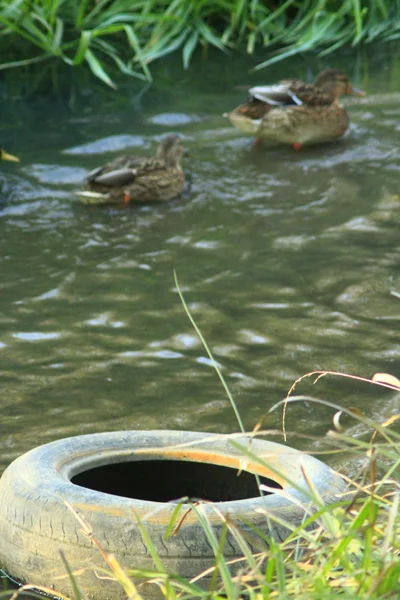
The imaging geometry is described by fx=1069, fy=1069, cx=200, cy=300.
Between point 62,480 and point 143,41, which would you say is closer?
point 62,480

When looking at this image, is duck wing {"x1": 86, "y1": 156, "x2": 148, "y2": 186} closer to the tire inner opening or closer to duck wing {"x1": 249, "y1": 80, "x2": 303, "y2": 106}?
duck wing {"x1": 249, "y1": 80, "x2": 303, "y2": 106}

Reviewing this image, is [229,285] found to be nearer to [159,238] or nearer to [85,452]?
[159,238]

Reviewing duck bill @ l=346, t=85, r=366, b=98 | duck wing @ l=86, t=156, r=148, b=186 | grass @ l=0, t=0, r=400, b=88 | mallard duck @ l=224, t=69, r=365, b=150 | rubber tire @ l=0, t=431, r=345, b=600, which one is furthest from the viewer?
grass @ l=0, t=0, r=400, b=88

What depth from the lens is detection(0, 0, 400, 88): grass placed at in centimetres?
1155

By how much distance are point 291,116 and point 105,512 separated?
6220 millimetres

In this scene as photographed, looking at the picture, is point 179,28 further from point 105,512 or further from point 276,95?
point 105,512

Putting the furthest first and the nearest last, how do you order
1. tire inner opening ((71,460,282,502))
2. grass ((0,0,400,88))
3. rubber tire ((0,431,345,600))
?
1. grass ((0,0,400,88))
2. tire inner opening ((71,460,282,502))
3. rubber tire ((0,431,345,600))

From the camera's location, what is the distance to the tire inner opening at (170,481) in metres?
3.37

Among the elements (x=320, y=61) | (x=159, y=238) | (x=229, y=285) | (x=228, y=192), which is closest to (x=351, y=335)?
(x=229, y=285)

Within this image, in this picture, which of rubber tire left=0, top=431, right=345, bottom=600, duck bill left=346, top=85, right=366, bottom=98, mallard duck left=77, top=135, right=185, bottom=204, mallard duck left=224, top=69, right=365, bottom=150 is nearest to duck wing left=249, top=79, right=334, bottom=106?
mallard duck left=224, top=69, right=365, bottom=150

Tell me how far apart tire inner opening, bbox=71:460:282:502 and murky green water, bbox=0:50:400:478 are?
669 millimetres

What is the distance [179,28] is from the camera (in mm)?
12000

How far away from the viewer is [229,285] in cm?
583

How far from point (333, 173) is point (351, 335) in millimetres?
3065
